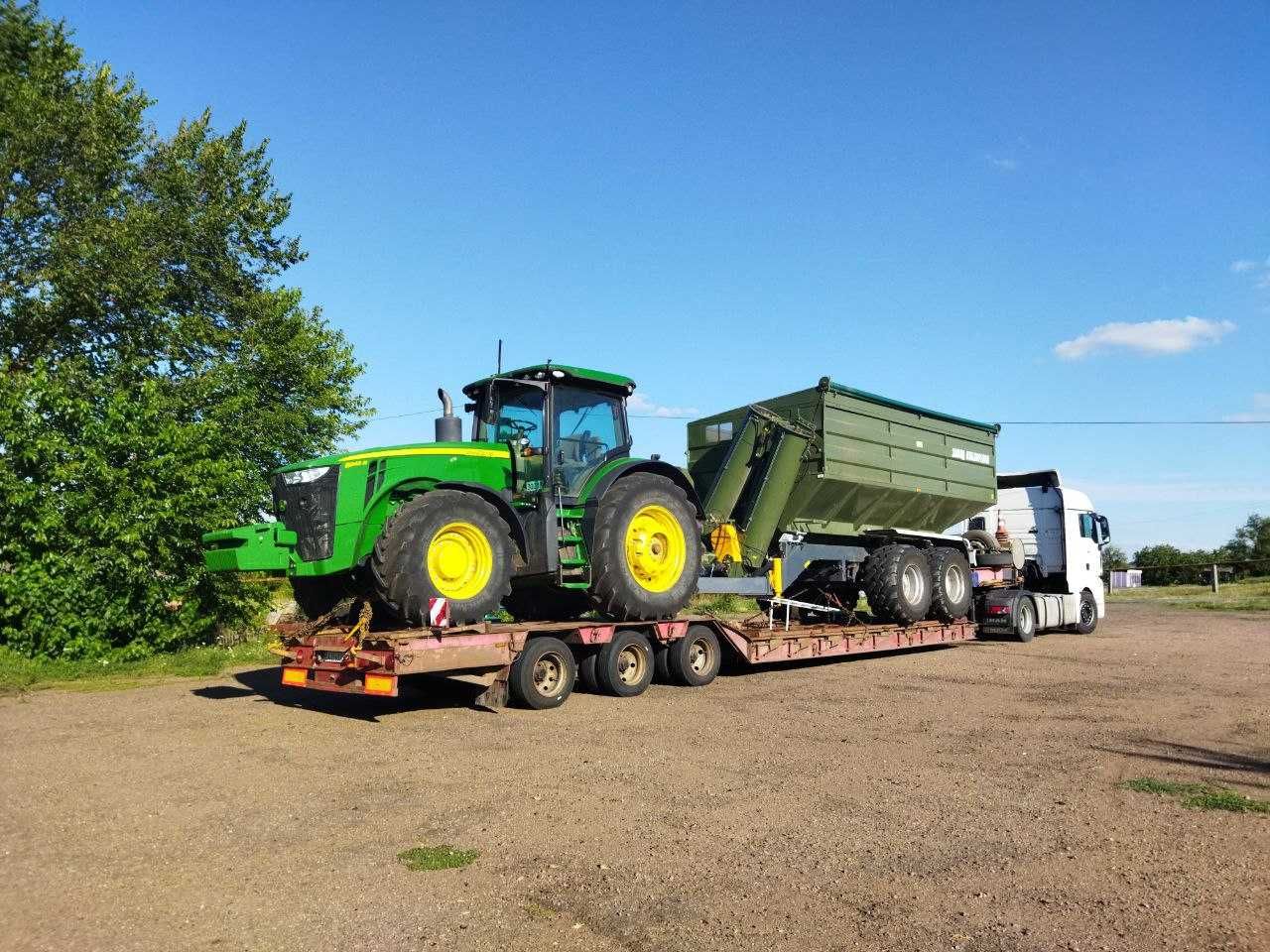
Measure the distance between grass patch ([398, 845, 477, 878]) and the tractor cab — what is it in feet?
16.2

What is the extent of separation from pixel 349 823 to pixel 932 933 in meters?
3.52

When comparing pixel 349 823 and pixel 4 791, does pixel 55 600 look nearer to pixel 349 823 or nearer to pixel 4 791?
pixel 4 791

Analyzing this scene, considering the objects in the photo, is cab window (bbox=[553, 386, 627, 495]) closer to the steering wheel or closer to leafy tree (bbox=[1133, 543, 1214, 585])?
the steering wheel

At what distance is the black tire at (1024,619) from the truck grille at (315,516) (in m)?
13.0

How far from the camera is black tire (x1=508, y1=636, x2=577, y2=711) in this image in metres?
9.44

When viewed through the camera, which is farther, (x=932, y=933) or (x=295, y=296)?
(x=295, y=296)

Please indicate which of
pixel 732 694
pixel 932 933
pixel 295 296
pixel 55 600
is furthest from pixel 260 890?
pixel 295 296

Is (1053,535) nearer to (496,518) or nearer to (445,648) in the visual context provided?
(496,518)

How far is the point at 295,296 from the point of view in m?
23.5

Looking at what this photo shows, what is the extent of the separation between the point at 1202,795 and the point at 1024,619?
11.8 meters

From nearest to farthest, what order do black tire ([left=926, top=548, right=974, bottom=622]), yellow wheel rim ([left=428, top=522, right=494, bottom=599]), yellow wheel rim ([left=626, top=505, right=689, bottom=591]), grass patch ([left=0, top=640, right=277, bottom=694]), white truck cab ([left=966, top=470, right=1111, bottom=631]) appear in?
1. yellow wheel rim ([left=428, top=522, right=494, bottom=599])
2. yellow wheel rim ([left=626, top=505, right=689, bottom=591])
3. grass patch ([left=0, top=640, right=277, bottom=694])
4. black tire ([left=926, top=548, right=974, bottom=622])
5. white truck cab ([left=966, top=470, right=1111, bottom=631])

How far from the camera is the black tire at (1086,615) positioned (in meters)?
19.8

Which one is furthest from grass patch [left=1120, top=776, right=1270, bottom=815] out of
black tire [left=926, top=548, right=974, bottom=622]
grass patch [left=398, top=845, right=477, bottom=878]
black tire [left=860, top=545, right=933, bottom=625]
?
black tire [left=926, top=548, right=974, bottom=622]

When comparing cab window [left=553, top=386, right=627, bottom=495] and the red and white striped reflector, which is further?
cab window [left=553, top=386, right=627, bottom=495]
